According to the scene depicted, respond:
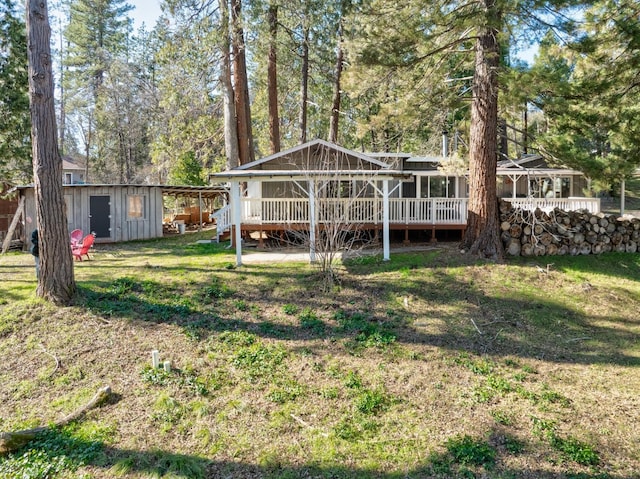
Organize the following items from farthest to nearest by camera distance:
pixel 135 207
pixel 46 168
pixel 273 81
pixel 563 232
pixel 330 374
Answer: pixel 135 207 → pixel 273 81 → pixel 563 232 → pixel 46 168 → pixel 330 374

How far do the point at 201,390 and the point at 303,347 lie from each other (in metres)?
1.68

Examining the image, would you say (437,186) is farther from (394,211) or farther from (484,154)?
(484,154)

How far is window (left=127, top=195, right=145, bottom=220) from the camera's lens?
17.9 meters

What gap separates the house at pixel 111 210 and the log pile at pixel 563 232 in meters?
13.4

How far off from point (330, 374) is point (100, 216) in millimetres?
14642

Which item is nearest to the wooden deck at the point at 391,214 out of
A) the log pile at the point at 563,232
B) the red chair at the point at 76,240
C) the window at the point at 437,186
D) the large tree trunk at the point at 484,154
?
the log pile at the point at 563,232

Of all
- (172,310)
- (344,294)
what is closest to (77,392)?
(172,310)

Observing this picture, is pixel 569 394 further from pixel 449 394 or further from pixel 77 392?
pixel 77 392

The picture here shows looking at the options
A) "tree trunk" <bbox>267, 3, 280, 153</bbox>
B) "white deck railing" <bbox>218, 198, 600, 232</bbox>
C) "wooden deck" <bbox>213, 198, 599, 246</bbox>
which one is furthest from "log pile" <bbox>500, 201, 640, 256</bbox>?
"tree trunk" <bbox>267, 3, 280, 153</bbox>

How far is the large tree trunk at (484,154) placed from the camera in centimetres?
1025

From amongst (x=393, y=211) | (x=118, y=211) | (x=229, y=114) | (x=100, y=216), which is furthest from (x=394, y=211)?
(x=100, y=216)

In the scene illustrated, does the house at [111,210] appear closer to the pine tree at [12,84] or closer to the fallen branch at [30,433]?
the pine tree at [12,84]

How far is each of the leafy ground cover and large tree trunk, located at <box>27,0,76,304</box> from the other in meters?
0.46

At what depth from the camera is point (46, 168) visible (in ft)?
25.5
